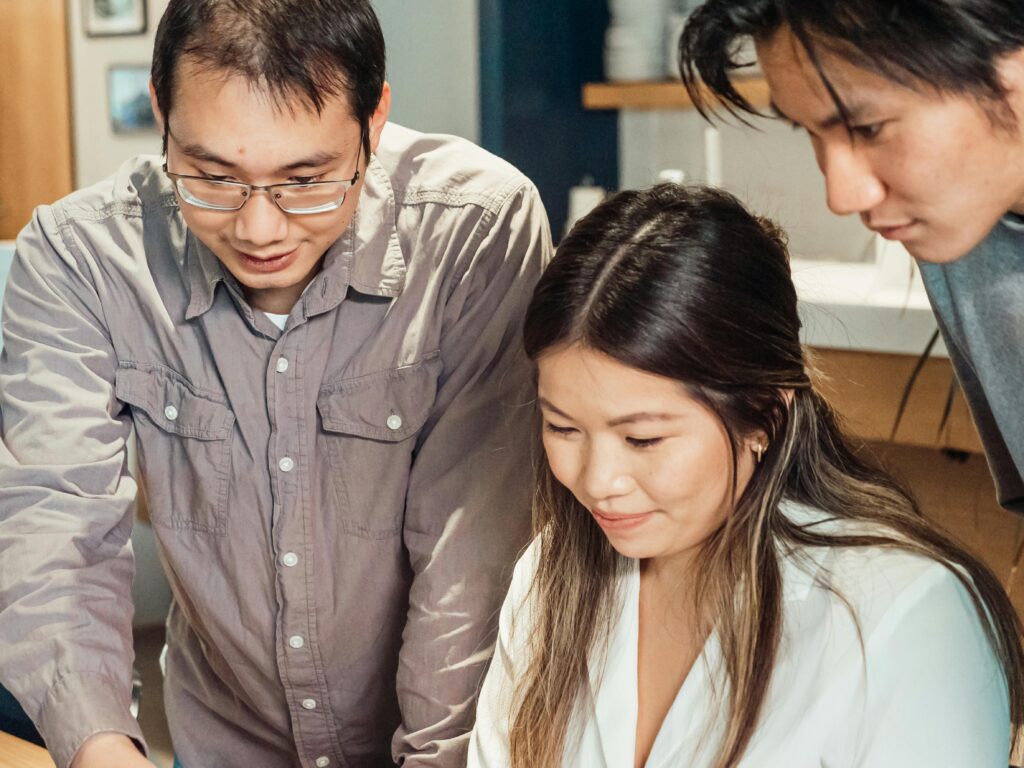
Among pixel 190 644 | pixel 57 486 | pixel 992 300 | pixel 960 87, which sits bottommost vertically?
pixel 190 644

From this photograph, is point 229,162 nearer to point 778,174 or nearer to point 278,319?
point 278,319

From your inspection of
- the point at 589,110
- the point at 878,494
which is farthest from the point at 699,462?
the point at 589,110

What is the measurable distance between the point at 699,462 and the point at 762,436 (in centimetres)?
9

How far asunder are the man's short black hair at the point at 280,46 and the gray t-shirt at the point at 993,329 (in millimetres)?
657

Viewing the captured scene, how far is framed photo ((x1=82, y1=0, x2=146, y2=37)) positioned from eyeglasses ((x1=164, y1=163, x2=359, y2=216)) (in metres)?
2.95

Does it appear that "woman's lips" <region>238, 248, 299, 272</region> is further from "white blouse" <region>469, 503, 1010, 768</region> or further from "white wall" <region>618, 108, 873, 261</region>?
"white wall" <region>618, 108, 873, 261</region>

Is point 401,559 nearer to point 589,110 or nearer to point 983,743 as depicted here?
point 983,743

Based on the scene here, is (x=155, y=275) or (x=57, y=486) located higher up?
(x=155, y=275)

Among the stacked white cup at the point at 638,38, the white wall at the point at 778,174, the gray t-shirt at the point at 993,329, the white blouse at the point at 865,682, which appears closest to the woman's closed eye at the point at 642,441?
the white blouse at the point at 865,682

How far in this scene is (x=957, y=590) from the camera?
3.96 feet

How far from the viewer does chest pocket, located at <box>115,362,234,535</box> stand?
1534 mm

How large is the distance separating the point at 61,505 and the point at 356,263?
1.39 feet

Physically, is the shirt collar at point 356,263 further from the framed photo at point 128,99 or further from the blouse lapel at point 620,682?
the framed photo at point 128,99

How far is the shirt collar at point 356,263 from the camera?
151cm
